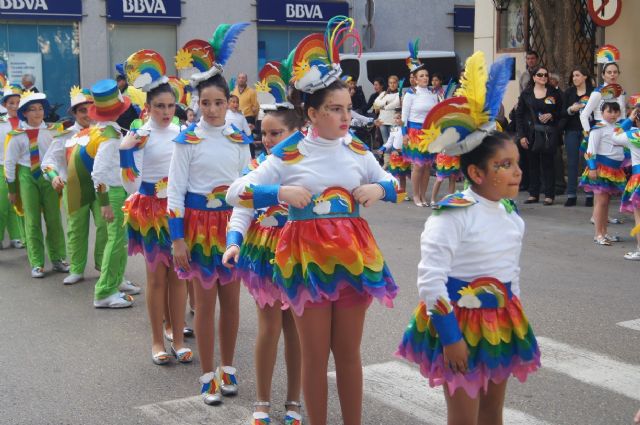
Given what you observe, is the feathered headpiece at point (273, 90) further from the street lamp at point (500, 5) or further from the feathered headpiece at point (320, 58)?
the street lamp at point (500, 5)

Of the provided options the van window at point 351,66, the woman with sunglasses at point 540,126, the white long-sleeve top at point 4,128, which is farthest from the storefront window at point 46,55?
the woman with sunglasses at point 540,126

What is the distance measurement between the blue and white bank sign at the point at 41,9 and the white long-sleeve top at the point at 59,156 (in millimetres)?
19229

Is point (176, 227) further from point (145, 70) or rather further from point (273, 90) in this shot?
point (145, 70)

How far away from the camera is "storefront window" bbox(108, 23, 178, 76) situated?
28.9 m

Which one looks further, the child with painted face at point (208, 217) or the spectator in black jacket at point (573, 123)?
the spectator in black jacket at point (573, 123)

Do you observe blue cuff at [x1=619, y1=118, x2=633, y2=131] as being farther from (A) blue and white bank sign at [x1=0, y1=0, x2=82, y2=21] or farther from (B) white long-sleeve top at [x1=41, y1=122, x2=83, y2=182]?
(A) blue and white bank sign at [x1=0, y1=0, x2=82, y2=21]

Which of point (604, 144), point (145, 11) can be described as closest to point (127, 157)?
point (604, 144)

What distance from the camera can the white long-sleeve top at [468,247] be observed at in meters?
3.80

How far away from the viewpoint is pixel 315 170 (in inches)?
178

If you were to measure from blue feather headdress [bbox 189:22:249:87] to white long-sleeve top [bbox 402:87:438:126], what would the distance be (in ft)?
27.2

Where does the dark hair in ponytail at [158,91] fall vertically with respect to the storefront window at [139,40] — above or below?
below

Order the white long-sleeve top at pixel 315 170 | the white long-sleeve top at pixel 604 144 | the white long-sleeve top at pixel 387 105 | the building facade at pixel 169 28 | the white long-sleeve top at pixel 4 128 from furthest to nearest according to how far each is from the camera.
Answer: the building facade at pixel 169 28, the white long-sleeve top at pixel 387 105, the white long-sleeve top at pixel 4 128, the white long-sleeve top at pixel 604 144, the white long-sleeve top at pixel 315 170

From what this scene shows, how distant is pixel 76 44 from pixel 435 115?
2613 centimetres

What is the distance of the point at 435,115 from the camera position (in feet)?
12.9
